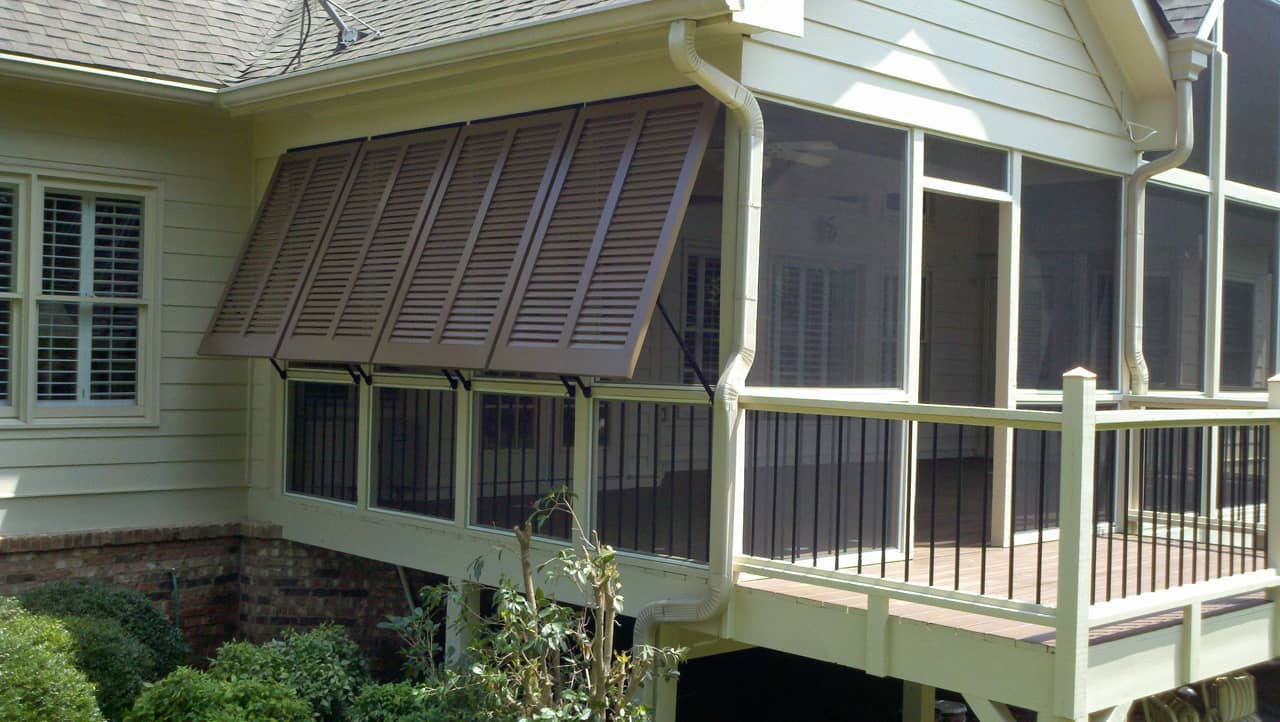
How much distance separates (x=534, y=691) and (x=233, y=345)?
12.9ft

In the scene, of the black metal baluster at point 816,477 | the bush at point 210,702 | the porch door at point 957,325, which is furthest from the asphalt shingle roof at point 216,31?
the porch door at point 957,325

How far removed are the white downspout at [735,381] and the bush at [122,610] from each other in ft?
11.4

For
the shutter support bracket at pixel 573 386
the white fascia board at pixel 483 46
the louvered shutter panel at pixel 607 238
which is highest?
the white fascia board at pixel 483 46

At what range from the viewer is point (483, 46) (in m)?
6.86

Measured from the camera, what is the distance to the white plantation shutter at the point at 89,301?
8555 millimetres

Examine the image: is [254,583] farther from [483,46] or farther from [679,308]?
[483,46]

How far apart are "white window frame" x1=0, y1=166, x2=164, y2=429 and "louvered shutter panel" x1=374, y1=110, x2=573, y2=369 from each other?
8.08 ft

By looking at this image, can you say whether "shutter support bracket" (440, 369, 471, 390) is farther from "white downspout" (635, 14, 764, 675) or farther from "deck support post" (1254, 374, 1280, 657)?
"deck support post" (1254, 374, 1280, 657)

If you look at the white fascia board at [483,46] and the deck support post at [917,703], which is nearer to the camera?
the white fascia board at [483,46]

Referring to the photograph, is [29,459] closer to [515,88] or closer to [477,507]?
[477,507]

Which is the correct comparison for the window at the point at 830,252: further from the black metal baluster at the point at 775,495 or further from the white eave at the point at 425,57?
the white eave at the point at 425,57

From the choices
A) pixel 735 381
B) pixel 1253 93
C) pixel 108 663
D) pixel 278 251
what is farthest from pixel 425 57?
pixel 1253 93

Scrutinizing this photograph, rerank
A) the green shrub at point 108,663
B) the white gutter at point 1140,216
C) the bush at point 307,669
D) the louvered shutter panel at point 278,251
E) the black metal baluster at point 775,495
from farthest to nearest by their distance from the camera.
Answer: the white gutter at point 1140,216
the louvered shutter panel at point 278,251
the green shrub at point 108,663
the bush at point 307,669
the black metal baluster at point 775,495

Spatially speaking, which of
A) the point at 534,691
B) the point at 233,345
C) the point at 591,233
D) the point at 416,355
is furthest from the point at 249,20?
the point at 534,691
